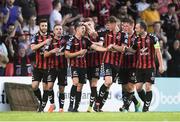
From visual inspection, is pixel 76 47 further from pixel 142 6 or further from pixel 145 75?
pixel 142 6

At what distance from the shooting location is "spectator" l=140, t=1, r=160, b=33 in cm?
2608

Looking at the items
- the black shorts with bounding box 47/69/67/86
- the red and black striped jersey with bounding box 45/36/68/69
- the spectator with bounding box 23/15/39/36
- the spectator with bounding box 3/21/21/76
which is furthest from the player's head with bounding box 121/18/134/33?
the spectator with bounding box 23/15/39/36

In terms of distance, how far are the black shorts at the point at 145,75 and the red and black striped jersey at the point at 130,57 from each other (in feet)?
1.31

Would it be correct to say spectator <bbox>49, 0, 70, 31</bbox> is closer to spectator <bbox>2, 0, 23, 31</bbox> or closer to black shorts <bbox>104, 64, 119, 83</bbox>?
spectator <bbox>2, 0, 23, 31</bbox>

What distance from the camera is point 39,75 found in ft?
64.5

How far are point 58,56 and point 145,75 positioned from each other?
7.77 feet

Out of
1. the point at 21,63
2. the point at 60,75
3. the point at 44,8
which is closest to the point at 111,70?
the point at 60,75

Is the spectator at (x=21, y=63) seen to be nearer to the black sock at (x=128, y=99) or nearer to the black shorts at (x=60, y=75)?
the black shorts at (x=60, y=75)

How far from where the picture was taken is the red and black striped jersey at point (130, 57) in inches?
776

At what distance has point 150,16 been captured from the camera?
26.3 m

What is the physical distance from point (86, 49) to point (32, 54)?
13.0 feet

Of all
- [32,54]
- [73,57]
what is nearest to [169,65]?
[32,54]

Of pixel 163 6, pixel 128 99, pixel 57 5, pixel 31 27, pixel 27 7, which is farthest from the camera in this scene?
pixel 163 6

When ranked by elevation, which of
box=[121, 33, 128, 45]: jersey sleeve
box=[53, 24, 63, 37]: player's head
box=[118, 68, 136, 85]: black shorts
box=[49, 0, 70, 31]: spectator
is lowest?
box=[118, 68, 136, 85]: black shorts
